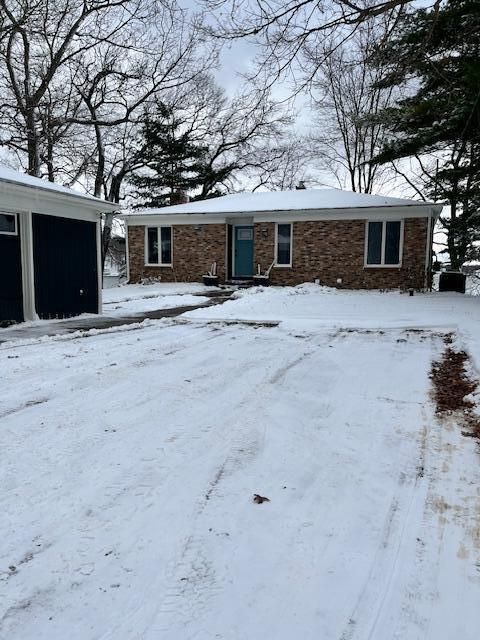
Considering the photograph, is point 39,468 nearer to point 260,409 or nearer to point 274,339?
point 260,409

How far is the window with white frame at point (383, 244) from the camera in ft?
53.7

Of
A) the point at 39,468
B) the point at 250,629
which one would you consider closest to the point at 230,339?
the point at 39,468

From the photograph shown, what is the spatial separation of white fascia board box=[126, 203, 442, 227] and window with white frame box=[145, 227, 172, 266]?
34 cm

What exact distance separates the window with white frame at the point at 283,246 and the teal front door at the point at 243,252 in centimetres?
112

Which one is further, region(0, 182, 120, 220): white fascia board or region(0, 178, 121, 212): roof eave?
region(0, 182, 120, 220): white fascia board

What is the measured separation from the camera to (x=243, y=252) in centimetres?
1867

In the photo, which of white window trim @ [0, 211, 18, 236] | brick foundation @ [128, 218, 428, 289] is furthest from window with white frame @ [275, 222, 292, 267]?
white window trim @ [0, 211, 18, 236]

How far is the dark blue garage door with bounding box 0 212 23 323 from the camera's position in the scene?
855 centimetres

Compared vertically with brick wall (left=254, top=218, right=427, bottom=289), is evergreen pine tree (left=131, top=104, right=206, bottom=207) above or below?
above

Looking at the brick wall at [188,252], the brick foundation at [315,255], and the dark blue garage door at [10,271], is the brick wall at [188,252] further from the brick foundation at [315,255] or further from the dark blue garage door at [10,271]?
the dark blue garage door at [10,271]

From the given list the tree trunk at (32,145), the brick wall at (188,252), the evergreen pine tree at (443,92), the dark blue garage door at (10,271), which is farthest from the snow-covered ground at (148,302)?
the tree trunk at (32,145)

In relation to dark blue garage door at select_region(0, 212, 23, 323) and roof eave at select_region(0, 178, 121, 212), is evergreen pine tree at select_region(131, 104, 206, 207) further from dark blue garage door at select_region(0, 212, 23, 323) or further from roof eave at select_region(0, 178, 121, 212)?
dark blue garage door at select_region(0, 212, 23, 323)

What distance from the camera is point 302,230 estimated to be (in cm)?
1738

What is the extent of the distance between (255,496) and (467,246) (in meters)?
17.0
